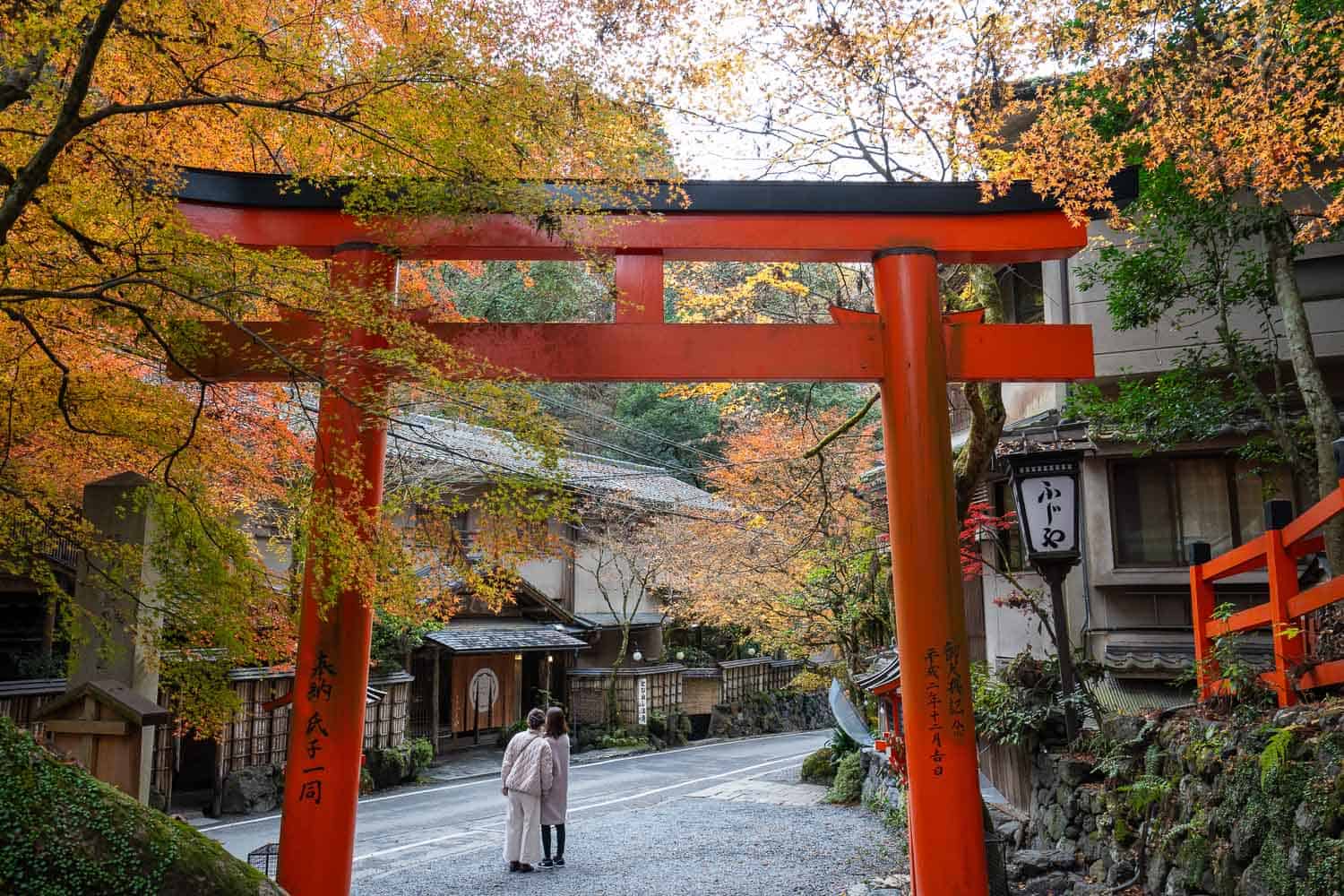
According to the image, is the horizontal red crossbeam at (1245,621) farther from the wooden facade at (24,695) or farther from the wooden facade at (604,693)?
the wooden facade at (604,693)

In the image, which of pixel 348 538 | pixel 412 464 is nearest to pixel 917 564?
pixel 348 538

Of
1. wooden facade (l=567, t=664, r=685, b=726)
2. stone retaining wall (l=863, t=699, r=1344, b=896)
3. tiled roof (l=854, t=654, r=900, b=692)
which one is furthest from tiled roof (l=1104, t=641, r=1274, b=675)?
wooden facade (l=567, t=664, r=685, b=726)

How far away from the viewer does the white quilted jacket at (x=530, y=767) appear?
984 centimetres

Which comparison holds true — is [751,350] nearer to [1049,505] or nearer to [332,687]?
[1049,505]

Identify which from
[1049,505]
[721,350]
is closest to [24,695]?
[721,350]

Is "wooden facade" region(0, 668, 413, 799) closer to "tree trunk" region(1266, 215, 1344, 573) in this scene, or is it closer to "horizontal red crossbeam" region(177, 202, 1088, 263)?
"horizontal red crossbeam" region(177, 202, 1088, 263)

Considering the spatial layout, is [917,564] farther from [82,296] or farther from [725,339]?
[82,296]

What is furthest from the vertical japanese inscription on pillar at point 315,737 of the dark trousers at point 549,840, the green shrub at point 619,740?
the green shrub at point 619,740

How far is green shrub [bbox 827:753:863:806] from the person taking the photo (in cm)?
1504

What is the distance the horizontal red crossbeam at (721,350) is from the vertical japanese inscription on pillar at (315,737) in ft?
6.94

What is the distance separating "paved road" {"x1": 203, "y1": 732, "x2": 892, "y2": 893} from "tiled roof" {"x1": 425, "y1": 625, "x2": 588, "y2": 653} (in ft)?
10.2

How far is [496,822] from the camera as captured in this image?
13.9 m

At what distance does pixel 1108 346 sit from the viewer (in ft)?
39.4

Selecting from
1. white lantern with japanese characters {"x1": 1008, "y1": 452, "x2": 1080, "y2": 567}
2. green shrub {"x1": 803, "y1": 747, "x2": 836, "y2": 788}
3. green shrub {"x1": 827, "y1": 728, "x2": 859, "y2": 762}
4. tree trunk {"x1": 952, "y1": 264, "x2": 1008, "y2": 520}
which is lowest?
green shrub {"x1": 803, "y1": 747, "x2": 836, "y2": 788}
